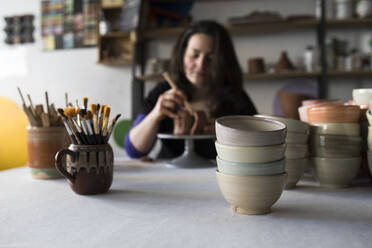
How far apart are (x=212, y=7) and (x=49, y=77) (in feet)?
5.75

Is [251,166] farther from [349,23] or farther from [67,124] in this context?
[349,23]

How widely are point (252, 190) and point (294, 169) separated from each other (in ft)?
0.71

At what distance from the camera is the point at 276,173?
0.52 meters

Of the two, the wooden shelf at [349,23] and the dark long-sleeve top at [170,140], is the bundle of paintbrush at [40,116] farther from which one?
the wooden shelf at [349,23]

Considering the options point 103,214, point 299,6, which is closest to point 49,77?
point 299,6

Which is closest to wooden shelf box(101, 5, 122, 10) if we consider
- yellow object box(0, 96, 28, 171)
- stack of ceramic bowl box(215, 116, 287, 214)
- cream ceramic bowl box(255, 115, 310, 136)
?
yellow object box(0, 96, 28, 171)

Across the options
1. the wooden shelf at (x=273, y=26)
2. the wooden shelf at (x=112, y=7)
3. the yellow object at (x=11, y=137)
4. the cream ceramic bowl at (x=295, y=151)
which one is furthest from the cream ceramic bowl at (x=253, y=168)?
the wooden shelf at (x=112, y=7)

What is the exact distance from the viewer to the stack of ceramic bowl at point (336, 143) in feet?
2.25

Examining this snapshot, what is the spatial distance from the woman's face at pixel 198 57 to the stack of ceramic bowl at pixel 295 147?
3.29ft

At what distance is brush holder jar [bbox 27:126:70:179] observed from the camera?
86 centimetres

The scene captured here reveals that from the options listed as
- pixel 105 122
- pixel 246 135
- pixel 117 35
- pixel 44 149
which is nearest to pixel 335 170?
pixel 246 135

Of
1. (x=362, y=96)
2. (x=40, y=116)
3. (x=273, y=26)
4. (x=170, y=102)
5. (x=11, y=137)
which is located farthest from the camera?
(x=273, y=26)

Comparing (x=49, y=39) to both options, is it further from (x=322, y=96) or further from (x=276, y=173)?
(x=276, y=173)

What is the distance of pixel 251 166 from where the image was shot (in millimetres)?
510
